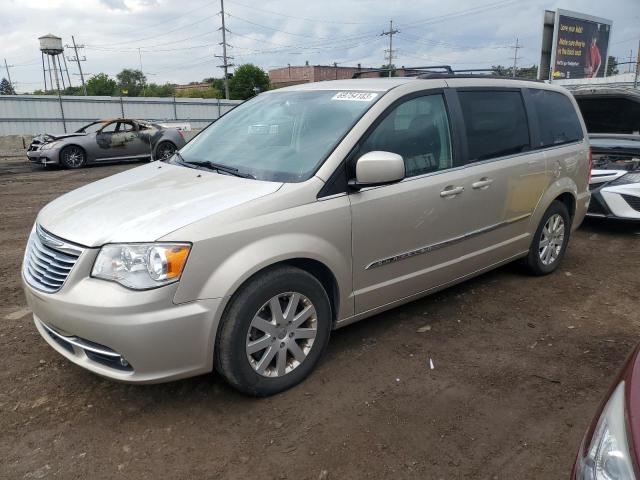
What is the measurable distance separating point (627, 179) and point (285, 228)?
550 centimetres

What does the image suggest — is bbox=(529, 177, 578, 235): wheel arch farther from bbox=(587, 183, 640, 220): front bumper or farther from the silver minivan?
bbox=(587, 183, 640, 220): front bumper

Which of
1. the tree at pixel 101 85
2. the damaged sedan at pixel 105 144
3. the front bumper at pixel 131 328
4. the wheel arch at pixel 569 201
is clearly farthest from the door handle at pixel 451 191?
the tree at pixel 101 85

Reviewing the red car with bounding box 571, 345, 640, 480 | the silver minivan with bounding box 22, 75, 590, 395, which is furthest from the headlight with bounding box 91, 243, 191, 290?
the red car with bounding box 571, 345, 640, 480

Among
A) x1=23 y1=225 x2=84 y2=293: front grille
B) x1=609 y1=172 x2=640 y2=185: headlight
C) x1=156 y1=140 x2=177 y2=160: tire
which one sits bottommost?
x1=156 y1=140 x2=177 y2=160: tire

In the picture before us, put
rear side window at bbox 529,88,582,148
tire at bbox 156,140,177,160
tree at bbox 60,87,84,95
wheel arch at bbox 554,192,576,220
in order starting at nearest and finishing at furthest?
rear side window at bbox 529,88,582,148, wheel arch at bbox 554,192,576,220, tire at bbox 156,140,177,160, tree at bbox 60,87,84,95

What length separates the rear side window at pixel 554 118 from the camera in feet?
15.2

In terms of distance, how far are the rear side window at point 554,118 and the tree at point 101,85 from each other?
89909 mm

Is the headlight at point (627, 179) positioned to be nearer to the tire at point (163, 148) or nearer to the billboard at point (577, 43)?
the tire at point (163, 148)

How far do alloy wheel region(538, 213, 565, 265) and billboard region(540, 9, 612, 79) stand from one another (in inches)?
856

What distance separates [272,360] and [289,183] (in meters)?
1.02

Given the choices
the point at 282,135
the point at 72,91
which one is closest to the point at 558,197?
the point at 282,135

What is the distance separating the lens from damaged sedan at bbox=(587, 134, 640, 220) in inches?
254

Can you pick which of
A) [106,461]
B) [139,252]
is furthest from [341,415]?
[139,252]

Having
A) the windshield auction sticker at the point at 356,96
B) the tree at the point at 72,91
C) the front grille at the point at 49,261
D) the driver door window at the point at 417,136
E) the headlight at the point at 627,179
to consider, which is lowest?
the headlight at the point at 627,179
